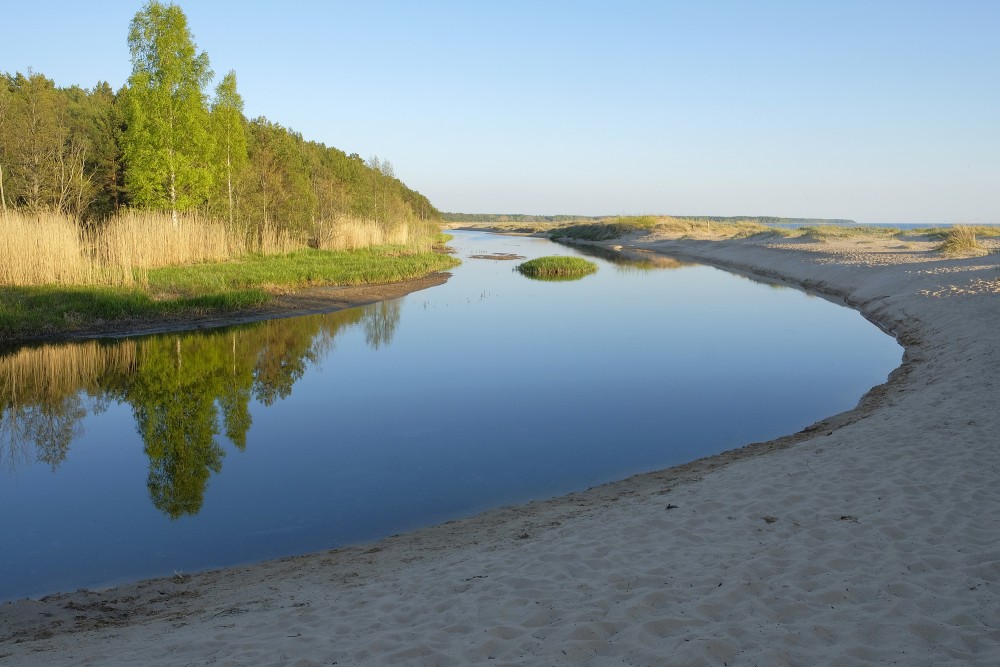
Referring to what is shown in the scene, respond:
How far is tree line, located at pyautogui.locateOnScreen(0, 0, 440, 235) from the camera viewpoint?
25.1m

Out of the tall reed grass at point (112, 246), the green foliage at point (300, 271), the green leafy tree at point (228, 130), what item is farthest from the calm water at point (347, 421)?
the green leafy tree at point (228, 130)

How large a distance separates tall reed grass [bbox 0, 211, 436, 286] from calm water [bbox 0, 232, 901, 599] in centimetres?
392

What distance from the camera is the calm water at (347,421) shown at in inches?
Result: 271

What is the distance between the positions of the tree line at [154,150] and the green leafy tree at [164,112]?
0.04m

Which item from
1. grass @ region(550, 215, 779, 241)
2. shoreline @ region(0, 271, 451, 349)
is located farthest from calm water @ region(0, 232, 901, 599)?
grass @ region(550, 215, 779, 241)

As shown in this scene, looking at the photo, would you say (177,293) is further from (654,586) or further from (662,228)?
(662,228)

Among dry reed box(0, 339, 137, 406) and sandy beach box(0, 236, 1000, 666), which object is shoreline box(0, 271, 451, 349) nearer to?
dry reed box(0, 339, 137, 406)

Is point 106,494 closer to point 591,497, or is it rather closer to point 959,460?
point 591,497

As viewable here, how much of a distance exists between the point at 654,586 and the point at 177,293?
1896 centimetres

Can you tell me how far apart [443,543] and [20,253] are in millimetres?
17009

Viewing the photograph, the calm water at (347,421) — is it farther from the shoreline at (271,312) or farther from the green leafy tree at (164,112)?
the green leafy tree at (164,112)

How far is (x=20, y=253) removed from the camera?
→ 17062mm

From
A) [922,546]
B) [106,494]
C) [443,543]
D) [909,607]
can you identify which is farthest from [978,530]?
[106,494]

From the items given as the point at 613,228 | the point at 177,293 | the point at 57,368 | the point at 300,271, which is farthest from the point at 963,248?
the point at 613,228
